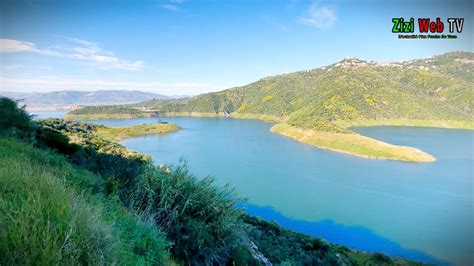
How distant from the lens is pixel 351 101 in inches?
3755

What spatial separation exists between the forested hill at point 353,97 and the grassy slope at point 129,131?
1399 inches

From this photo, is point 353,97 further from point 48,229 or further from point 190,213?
point 48,229

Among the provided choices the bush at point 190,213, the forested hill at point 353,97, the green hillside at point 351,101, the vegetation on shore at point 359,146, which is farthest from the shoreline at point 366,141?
the bush at point 190,213

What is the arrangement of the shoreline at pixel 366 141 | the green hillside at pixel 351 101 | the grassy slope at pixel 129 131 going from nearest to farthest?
the shoreline at pixel 366 141, the grassy slope at pixel 129 131, the green hillside at pixel 351 101

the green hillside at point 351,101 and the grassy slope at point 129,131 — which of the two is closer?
the grassy slope at point 129,131

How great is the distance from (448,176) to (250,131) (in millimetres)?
50466

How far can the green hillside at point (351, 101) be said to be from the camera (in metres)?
85.3

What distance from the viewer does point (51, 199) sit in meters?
2.10

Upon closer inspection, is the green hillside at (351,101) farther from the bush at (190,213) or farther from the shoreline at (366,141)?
the bush at (190,213)

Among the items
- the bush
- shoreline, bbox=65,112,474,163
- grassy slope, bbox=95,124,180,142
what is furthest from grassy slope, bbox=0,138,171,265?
grassy slope, bbox=95,124,180,142

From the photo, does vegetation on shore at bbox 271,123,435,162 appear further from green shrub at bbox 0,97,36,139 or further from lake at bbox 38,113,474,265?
green shrub at bbox 0,97,36,139

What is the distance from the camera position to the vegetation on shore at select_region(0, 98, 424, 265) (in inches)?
69.3

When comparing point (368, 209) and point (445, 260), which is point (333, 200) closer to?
point (368, 209)

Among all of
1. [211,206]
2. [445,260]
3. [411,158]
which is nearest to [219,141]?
[411,158]
